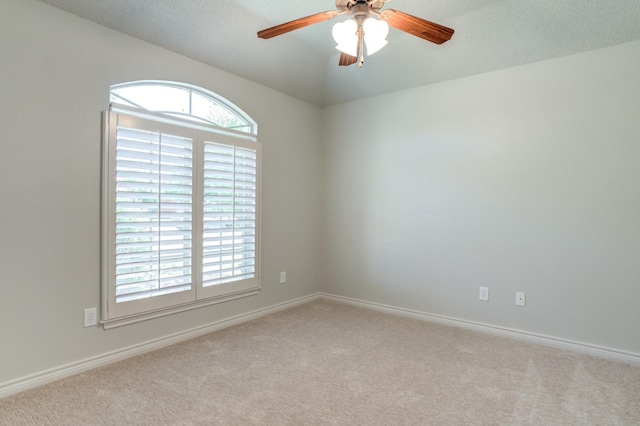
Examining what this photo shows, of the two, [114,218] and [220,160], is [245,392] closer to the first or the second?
[114,218]

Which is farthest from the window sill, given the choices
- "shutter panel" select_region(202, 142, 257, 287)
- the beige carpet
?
the beige carpet

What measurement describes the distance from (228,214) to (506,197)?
2.56 m

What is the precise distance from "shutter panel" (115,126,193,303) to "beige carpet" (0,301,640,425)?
58cm

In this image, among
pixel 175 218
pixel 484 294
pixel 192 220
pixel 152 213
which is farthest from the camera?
pixel 484 294

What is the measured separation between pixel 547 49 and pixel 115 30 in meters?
3.36

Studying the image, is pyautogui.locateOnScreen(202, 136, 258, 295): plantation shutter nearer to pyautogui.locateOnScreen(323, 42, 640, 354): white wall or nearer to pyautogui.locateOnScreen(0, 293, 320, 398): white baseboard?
pyautogui.locateOnScreen(0, 293, 320, 398): white baseboard

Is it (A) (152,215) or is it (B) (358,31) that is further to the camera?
(A) (152,215)

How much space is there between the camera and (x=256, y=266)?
3.73 metres

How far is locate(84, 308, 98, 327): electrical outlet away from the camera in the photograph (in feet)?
8.27

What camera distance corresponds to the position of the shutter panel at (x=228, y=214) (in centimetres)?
323

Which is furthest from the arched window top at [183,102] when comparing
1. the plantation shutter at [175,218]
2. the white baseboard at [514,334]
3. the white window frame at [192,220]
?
the white baseboard at [514,334]

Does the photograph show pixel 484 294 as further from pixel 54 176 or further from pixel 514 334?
pixel 54 176

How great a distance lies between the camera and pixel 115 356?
2.65 m

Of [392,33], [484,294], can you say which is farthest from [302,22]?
[484,294]
